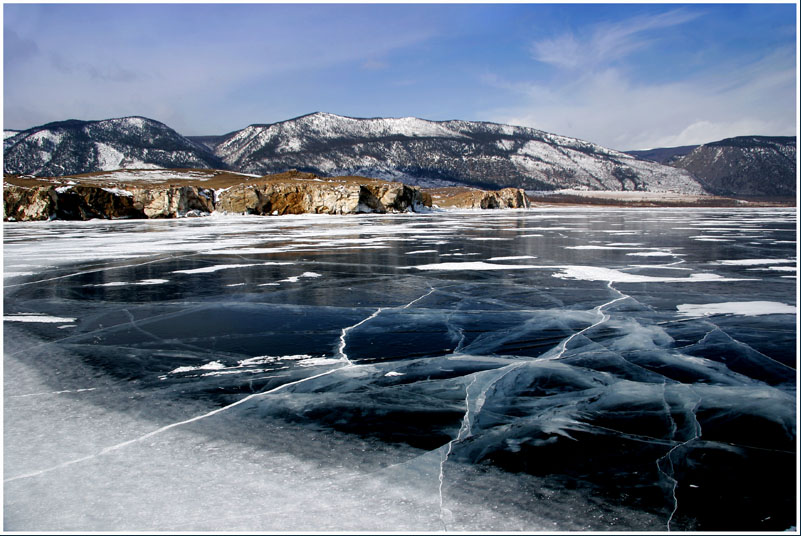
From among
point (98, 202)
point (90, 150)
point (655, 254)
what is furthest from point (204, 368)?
point (90, 150)

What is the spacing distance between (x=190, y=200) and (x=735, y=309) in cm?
5007

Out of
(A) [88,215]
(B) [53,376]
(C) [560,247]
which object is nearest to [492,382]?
(B) [53,376]

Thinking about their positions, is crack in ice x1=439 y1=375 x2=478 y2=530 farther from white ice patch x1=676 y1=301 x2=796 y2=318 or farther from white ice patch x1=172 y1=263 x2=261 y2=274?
white ice patch x1=172 y1=263 x2=261 y2=274

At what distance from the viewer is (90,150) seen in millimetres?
175000

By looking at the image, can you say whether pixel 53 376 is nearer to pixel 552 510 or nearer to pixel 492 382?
pixel 492 382

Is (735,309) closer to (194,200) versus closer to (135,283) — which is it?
(135,283)

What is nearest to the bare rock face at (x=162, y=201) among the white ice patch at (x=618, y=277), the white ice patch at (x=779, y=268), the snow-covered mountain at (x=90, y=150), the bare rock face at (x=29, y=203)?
the bare rock face at (x=29, y=203)

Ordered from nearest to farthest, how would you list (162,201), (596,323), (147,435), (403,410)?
(147,435) → (403,410) → (596,323) → (162,201)

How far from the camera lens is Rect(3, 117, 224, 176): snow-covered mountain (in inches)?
6531

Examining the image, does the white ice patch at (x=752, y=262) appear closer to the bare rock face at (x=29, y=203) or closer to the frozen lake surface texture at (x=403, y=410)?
the frozen lake surface texture at (x=403, y=410)

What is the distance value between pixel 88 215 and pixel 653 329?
161ft

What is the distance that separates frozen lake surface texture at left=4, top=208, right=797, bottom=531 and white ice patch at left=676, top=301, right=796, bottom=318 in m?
A: 0.06

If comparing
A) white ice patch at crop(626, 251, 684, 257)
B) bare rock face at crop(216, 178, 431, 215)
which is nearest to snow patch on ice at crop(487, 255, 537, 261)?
white ice patch at crop(626, 251, 684, 257)

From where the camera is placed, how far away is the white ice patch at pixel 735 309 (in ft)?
19.6
